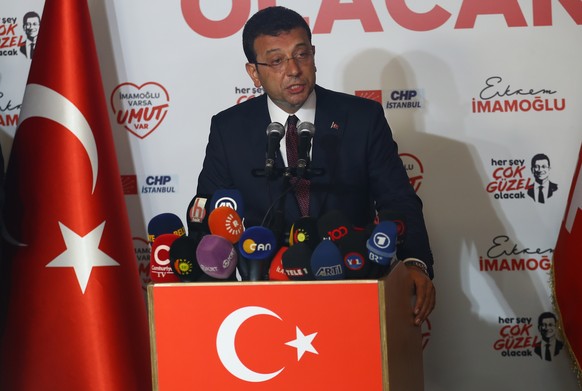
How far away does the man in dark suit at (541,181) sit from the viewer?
3641 millimetres

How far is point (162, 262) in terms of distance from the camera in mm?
2119

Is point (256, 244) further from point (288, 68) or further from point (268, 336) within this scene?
point (288, 68)

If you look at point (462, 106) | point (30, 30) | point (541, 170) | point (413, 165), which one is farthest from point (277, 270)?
point (30, 30)

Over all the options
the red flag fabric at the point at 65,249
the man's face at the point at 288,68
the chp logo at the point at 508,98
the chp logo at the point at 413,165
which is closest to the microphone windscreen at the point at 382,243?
the man's face at the point at 288,68

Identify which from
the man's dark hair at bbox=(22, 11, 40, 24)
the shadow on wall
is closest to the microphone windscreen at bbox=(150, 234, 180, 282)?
the shadow on wall

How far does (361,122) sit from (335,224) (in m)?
0.99

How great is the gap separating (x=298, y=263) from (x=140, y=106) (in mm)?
2111

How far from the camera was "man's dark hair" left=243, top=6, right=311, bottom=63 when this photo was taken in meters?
2.86

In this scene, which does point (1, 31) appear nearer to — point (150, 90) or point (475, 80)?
point (150, 90)

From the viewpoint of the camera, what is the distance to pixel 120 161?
379cm

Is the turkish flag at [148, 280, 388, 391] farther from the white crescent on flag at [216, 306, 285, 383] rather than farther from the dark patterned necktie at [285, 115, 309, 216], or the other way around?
the dark patterned necktie at [285, 115, 309, 216]

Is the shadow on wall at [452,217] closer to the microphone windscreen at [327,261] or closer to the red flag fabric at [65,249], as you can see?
the red flag fabric at [65,249]

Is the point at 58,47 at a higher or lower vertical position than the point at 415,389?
higher

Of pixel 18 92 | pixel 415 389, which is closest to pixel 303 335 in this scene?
pixel 415 389
